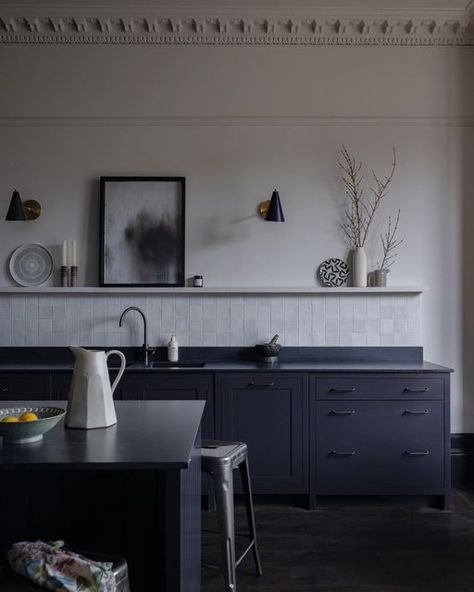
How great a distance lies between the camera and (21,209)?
411 cm

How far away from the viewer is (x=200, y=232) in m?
4.29

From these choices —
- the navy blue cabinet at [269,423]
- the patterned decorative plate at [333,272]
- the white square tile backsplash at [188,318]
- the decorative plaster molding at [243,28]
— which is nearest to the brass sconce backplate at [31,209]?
the white square tile backsplash at [188,318]

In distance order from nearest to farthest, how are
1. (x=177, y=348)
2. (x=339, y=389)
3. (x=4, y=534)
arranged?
(x=4, y=534) < (x=339, y=389) < (x=177, y=348)

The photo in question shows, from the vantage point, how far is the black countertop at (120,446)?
1.48 metres

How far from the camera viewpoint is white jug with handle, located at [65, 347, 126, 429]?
1.94 meters

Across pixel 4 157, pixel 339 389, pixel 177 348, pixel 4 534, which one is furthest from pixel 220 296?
pixel 4 534

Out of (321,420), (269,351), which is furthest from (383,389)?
(269,351)

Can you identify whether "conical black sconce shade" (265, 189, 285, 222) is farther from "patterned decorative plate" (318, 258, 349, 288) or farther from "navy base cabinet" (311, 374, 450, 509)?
"navy base cabinet" (311, 374, 450, 509)

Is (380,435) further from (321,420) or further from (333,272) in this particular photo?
(333,272)

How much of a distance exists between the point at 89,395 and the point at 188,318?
2310 millimetres

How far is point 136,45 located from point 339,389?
3.02 m

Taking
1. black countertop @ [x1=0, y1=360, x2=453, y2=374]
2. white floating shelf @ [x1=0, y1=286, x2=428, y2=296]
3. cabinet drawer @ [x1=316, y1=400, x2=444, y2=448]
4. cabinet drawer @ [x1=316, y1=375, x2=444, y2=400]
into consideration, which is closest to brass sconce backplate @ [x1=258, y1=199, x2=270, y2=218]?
white floating shelf @ [x1=0, y1=286, x2=428, y2=296]

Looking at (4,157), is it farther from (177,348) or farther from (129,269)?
(177,348)

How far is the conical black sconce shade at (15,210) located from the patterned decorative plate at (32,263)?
0.26 m
